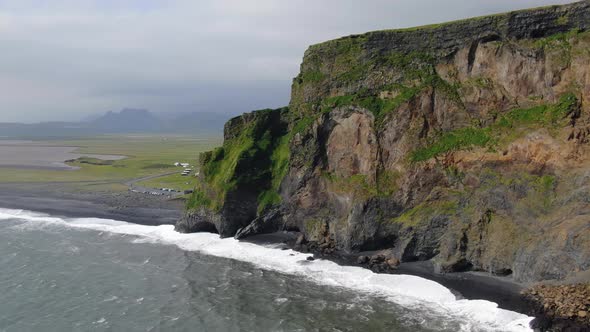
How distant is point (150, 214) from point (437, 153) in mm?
50792

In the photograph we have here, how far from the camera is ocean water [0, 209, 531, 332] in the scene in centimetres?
3631

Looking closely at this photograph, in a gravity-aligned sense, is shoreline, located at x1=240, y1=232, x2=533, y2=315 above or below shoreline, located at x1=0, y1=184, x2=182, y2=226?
above

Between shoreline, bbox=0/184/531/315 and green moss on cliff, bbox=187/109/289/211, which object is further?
green moss on cliff, bbox=187/109/289/211

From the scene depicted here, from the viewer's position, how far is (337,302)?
40219 millimetres

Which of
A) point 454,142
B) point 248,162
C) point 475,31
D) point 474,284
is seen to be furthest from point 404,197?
point 248,162

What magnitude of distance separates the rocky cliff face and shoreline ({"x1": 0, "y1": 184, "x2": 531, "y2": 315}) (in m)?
1.64

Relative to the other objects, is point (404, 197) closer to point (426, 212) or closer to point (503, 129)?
point (426, 212)

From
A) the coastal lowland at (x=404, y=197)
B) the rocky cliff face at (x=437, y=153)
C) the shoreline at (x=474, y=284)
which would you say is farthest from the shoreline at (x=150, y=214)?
the rocky cliff face at (x=437, y=153)

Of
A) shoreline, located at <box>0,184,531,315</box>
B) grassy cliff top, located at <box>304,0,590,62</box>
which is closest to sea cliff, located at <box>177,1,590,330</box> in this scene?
grassy cliff top, located at <box>304,0,590,62</box>

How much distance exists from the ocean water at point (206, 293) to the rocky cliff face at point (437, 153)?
6.11m

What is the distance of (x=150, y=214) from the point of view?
78812 millimetres

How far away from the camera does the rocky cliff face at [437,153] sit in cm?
4225

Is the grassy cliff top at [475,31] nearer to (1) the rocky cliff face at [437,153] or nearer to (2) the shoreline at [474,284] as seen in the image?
(1) the rocky cliff face at [437,153]

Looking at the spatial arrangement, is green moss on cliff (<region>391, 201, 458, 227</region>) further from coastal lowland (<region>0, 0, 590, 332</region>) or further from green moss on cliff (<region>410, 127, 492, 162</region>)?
green moss on cliff (<region>410, 127, 492, 162</region>)
